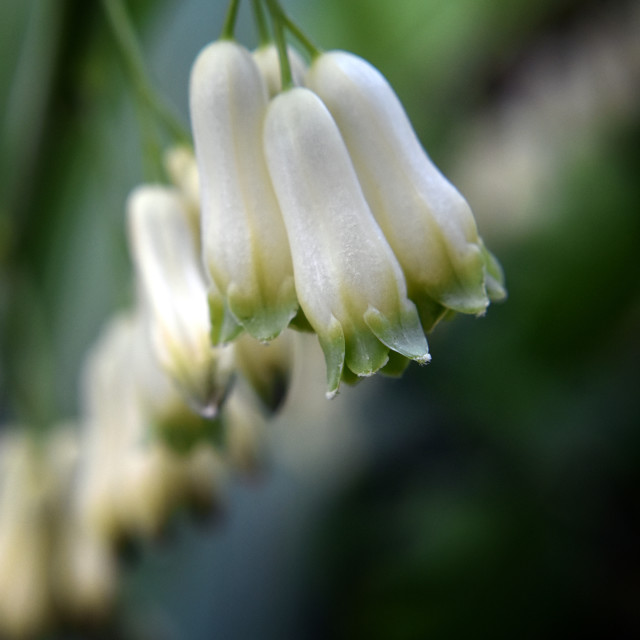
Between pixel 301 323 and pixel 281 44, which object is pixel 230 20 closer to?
pixel 281 44

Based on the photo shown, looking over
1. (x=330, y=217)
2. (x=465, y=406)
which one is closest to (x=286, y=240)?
(x=330, y=217)

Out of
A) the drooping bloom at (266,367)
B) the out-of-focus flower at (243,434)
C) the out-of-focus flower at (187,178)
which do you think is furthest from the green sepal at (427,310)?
the out-of-focus flower at (243,434)

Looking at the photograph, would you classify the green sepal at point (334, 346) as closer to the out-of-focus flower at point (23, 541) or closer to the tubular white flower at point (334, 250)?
the tubular white flower at point (334, 250)

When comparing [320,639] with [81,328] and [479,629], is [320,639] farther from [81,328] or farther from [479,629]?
[81,328]

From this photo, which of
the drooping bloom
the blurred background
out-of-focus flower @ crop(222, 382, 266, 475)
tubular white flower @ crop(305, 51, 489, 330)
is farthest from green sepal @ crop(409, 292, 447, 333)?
the blurred background

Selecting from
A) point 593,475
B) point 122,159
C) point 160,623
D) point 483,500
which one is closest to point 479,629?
point 483,500
